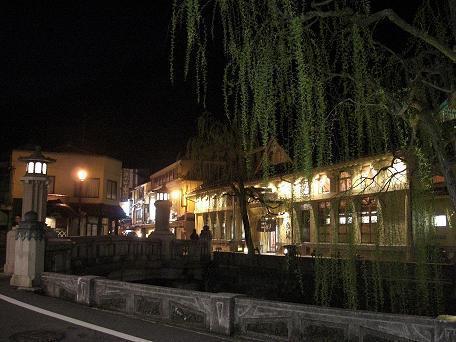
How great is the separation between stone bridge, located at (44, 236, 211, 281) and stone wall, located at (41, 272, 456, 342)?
532 centimetres

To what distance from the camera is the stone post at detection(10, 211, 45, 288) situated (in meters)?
13.5

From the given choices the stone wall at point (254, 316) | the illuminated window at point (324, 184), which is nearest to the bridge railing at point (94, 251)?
the stone wall at point (254, 316)

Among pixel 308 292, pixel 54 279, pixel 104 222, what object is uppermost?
pixel 104 222

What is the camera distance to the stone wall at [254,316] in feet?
21.0

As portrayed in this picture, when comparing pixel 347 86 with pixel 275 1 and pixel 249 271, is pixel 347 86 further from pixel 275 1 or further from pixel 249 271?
pixel 249 271

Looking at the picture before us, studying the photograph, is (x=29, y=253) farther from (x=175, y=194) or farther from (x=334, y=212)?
(x=175, y=194)

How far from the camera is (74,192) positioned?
3934cm

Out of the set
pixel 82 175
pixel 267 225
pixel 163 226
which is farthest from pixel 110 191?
pixel 163 226

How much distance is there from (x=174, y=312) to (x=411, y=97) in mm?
6016

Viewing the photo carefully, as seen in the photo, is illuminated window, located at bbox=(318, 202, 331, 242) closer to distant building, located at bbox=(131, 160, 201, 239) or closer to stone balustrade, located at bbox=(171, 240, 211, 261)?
stone balustrade, located at bbox=(171, 240, 211, 261)

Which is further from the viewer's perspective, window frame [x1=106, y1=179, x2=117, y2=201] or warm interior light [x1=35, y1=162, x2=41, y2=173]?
window frame [x1=106, y1=179, x2=117, y2=201]

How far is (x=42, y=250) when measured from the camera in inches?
551

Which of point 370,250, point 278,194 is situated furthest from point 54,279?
point 278,194

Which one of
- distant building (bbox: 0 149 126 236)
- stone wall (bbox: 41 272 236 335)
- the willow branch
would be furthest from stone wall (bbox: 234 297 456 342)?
distant building (bbox: 0 149 126 236)
